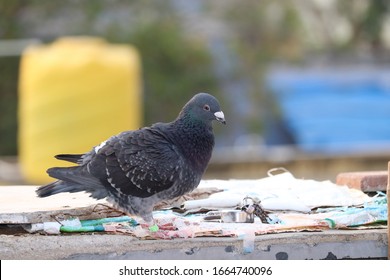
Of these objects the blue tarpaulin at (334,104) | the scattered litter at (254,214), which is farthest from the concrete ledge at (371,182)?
the blue tarpaulin at (334,104)

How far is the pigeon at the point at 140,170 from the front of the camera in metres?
4.25

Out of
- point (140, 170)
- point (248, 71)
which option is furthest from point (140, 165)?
point (248, 71)

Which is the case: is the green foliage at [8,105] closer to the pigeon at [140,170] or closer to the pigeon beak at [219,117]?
the pigeon at [140,170]

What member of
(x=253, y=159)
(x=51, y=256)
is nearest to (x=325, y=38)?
(x=253, y=159)

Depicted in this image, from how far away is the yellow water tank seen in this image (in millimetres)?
12164

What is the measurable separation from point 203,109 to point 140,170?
17.5 inches

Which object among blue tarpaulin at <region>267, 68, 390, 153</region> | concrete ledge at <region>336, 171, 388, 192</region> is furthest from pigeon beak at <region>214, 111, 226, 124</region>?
blue tarpaulin at <region>267, 68, 390, 153</region>

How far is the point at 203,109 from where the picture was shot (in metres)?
4.46

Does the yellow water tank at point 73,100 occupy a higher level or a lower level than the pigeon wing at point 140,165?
higher

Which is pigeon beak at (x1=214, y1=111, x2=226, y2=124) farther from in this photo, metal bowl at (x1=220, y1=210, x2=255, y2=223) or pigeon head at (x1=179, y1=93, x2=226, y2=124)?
metal bowl at (x1=220, y1=210, x2=255, y2=223)

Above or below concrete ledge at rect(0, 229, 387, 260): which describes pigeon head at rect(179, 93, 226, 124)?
above

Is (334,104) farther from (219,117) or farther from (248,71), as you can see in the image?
(219,117)

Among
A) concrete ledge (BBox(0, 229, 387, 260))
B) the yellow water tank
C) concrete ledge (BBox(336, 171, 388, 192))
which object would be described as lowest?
concrete ledge (BBox(0, 229, 387, 260))

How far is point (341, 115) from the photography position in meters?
18.6
